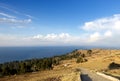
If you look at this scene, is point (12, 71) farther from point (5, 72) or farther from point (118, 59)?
point (118, 59)

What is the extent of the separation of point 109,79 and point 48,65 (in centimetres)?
11935

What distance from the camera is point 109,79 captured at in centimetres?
3241

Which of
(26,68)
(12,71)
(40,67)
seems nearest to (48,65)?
(40,67)

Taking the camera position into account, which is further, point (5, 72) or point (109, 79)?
point (5, 72)

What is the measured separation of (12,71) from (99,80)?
123677 millimetres

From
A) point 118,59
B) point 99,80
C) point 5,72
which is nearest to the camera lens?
point 99,80

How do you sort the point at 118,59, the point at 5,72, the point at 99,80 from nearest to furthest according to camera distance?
the point at 99,80, the point at 118,59, the point at 5,72

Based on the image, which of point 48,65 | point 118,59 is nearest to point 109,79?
point 118,59

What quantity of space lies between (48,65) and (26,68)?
1758 centimetres

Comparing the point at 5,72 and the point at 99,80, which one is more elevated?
A: the point at 99,80

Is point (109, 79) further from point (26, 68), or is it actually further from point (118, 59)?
point (26, 68)

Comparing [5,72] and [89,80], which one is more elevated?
[89,80]

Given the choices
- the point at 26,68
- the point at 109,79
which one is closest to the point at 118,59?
the point at 109,79

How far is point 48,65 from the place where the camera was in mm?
149875
